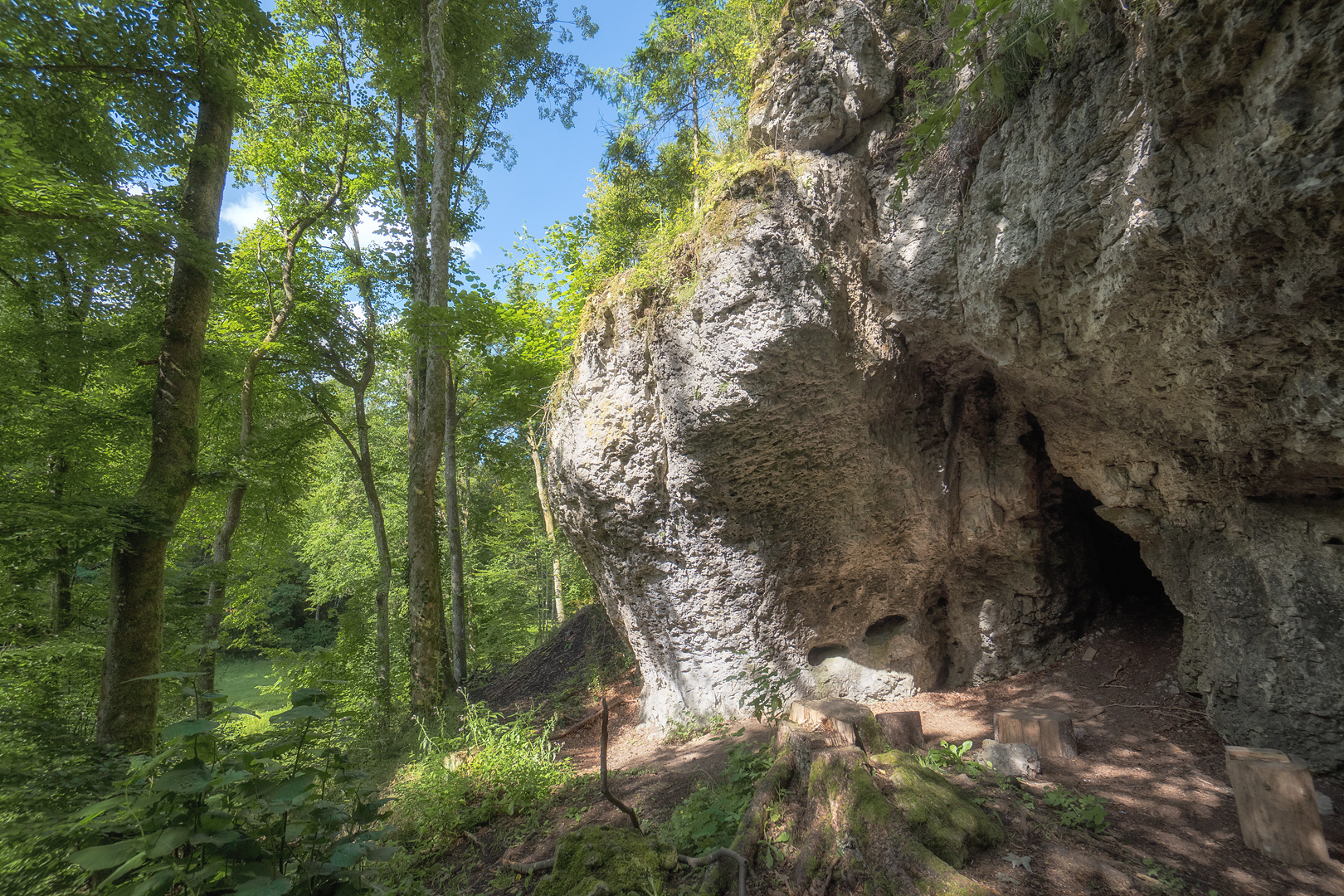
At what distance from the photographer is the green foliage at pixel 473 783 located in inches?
162

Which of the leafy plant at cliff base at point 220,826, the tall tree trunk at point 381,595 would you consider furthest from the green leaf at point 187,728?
the tall tree trunk at point 381,595

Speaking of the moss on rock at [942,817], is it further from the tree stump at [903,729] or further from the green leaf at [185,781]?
the green leaf at [185,781]

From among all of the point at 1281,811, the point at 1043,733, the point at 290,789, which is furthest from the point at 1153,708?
the point at 290,789

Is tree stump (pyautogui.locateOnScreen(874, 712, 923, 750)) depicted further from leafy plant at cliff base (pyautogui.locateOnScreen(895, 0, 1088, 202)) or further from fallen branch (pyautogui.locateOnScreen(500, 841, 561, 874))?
leafy plant at cliff base (pyautogui.locateOnScreen(895, 0, 1088, 202))

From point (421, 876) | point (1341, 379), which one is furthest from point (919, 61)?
point (421, 876)

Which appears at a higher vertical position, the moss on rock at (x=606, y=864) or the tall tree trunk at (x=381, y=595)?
the tall tree trunk at (x=381, y=595)

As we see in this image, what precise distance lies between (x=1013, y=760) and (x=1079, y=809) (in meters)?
0.62

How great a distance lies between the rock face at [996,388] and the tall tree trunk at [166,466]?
3.38 m

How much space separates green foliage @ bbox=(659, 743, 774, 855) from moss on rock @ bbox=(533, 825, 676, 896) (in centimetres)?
28

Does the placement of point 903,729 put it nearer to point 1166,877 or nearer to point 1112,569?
point 1166,877

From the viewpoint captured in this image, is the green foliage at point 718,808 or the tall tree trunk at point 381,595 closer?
the green foliage at point 718,808

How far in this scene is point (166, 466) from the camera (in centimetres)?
472

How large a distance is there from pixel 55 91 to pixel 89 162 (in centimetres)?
50

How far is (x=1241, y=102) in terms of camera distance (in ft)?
8.64
